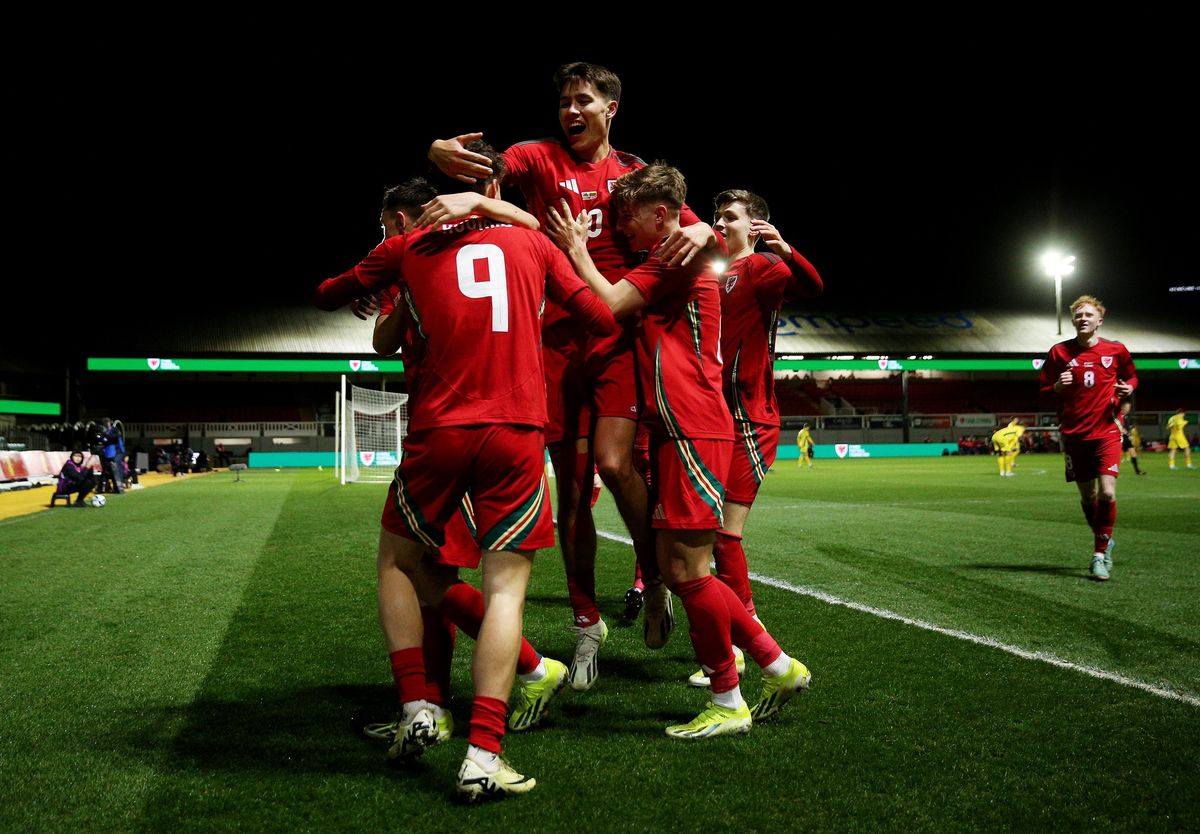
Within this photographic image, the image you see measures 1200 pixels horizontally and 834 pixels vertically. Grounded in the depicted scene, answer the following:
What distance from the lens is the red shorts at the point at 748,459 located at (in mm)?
4168

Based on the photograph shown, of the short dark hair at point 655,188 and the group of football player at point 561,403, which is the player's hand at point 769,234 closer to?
the group of football player at point 561,403

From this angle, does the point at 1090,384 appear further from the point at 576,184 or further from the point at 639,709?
the point at 639,709

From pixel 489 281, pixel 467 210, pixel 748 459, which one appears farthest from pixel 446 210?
pixel 748 459

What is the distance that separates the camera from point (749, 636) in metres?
3.38

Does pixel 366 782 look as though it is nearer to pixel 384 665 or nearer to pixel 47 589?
pixel 384 665

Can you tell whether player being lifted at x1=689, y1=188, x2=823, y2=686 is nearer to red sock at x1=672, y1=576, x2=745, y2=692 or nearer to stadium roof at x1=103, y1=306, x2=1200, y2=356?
red sock at x1=672, y1=576, x2=745, y2=692

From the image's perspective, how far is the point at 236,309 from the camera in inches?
1780

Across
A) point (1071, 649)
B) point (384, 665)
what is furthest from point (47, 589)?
point (1071, 649)

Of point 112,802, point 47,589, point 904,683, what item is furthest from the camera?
point 47,589

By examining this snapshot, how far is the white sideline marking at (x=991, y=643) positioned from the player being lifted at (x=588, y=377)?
1.69 metres

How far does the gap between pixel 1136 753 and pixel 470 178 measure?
10.0 feet

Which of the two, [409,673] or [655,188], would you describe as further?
[655,188]

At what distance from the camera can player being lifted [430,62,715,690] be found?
3.68m

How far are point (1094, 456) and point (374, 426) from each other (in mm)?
23686
